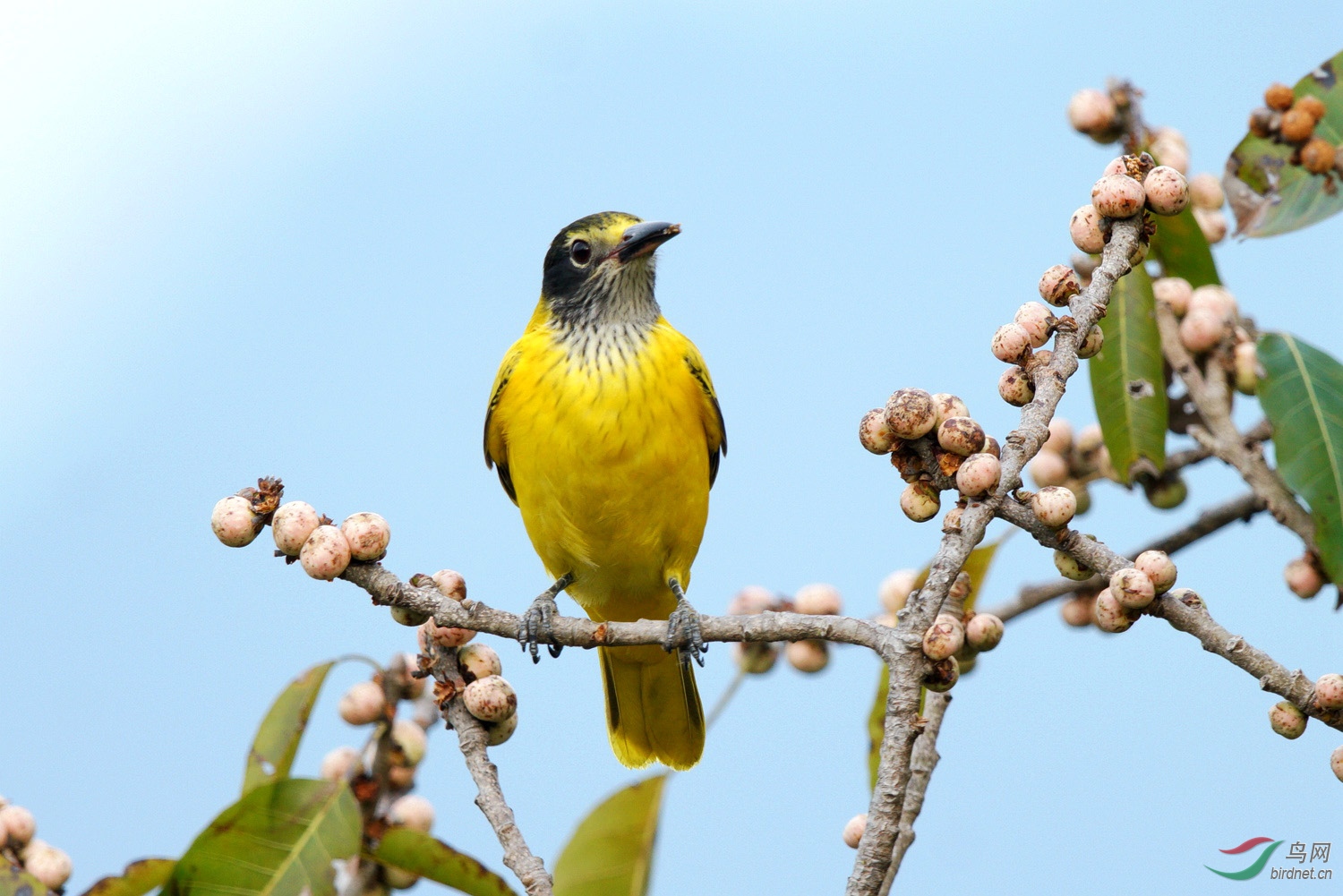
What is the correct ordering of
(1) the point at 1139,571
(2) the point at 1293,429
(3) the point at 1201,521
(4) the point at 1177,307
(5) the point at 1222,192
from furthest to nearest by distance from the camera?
(5) the point at 1222,192
(4) the point at 1177,307
(3) the point at 1201,521
(2) the point at 1293,429
(1) the point at 1139,571

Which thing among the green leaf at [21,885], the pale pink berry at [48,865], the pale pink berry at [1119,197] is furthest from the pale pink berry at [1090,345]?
the pale pink berry at [48,865]

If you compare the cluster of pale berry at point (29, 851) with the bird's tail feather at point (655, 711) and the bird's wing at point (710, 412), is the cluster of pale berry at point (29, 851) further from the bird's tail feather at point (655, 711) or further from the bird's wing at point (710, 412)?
the bird's wing at point (710, 412)

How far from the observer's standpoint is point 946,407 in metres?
2.67

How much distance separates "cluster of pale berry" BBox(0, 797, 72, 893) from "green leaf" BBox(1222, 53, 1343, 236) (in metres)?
3.79

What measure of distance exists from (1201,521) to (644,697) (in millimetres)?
1868

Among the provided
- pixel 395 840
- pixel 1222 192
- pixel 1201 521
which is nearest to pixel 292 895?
pixel 395 840

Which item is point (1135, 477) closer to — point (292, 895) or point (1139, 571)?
point (1139, 571)

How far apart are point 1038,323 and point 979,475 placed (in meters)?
0.37

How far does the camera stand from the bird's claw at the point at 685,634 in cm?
310

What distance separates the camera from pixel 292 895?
10.1 feet

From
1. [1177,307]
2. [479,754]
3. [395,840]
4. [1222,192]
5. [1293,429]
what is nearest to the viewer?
[479,754]

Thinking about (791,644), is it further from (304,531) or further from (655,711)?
(304,531)

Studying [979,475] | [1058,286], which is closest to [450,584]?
[979,475]

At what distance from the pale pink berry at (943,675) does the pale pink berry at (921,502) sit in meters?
0.29
